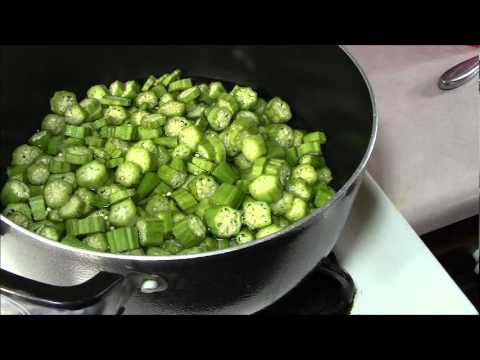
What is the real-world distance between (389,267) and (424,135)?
2.19 feet

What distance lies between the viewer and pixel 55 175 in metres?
1.27

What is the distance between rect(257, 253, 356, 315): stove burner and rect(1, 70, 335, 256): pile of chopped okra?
6.1 inches

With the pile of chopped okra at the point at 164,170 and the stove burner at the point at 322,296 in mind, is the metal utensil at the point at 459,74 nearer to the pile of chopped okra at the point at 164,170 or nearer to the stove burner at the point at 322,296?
the pile of chopped okra at the point at 164,170

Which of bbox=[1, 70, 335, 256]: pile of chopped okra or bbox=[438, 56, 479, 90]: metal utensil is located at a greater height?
bbox=[1, 70, 335, 256]: pile of chopped okra

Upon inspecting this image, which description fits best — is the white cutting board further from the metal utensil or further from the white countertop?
the white countertop

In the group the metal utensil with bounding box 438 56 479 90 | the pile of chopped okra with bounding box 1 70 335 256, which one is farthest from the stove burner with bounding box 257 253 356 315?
the metal utensil with bounding box 438 56 479 90

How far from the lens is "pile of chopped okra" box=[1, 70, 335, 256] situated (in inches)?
45.0

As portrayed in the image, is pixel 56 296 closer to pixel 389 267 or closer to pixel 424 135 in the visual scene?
pixel 389 267

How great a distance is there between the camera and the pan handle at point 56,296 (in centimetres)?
74

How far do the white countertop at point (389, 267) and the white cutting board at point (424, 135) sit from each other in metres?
0.30

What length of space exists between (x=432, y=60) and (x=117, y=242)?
1435 millimetres

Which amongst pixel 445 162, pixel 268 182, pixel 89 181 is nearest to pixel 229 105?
pixel 268 182

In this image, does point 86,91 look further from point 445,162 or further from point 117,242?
point 445,162

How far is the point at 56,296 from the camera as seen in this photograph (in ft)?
2.45
